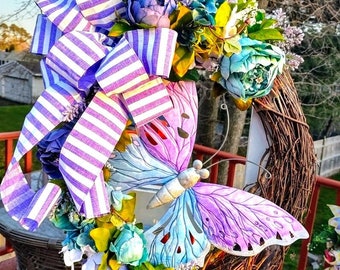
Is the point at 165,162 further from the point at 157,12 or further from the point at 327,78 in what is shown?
the point at 327,78

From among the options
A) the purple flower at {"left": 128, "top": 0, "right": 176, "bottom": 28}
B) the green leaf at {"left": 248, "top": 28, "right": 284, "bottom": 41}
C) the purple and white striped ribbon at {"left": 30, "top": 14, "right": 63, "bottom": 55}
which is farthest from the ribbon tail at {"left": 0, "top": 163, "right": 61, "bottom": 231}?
the green leaf at {"left": 248, "top": 28, "right": 284, "bottom": 41}

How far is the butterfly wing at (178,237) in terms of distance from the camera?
0.93 meters

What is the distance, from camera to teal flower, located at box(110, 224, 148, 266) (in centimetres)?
84

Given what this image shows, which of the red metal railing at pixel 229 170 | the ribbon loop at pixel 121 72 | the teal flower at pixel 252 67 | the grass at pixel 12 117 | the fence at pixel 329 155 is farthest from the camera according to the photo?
the fence at pixel 329 155

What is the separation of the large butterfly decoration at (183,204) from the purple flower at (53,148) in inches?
4.5

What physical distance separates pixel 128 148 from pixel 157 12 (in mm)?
289

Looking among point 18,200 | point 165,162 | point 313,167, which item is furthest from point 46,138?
point 313,167

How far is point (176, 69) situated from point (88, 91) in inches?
6.8

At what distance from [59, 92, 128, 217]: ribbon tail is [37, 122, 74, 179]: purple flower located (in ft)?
0.24

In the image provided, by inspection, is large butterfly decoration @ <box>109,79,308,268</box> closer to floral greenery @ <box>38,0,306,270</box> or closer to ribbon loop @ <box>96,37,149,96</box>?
floral greenery @ <box>38,0,306,270</box>

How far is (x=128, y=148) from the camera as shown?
3.11ft

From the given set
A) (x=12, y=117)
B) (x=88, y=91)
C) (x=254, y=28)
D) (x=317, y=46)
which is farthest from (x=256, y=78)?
(x=12, y=117)

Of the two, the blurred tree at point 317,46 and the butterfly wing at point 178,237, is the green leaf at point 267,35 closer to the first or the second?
the butterfly wing at point 178,237

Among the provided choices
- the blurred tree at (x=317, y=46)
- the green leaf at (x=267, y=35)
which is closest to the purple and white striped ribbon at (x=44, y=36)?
the green leaf at (x=267, y=35)
